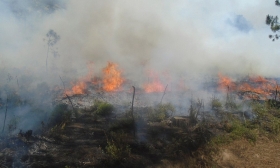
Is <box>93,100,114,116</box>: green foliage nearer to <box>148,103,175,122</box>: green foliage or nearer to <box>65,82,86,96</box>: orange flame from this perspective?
<box>148,103,175,122</box>: green foliage

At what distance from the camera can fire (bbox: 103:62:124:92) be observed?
23.1 m

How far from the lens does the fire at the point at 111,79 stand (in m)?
23.1

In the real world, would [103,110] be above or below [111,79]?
below

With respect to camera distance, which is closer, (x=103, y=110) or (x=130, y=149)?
(x=130, y=149)

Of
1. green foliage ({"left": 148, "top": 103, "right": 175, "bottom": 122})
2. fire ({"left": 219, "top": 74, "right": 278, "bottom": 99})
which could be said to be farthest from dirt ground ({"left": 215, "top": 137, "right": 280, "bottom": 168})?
fire ({"left": 219, "top": 74, "right": 278, "bottom": 99})

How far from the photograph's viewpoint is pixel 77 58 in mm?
35188

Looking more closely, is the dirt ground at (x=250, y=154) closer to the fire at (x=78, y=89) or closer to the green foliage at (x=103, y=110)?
the green foliage at (x=103, y=110)

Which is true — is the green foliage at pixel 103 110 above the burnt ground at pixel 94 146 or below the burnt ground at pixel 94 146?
above

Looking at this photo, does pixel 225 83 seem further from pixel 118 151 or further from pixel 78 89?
pixel 118 151

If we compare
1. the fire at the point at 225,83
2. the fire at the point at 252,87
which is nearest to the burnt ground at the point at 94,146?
the fire at the point at 252,87

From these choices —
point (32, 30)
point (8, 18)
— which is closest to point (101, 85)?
point (32, 30)

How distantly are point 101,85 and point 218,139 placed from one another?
50.3 ft

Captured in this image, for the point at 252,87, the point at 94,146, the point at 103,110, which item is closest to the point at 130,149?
the point at 94,146

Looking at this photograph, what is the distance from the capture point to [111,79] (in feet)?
81.7
